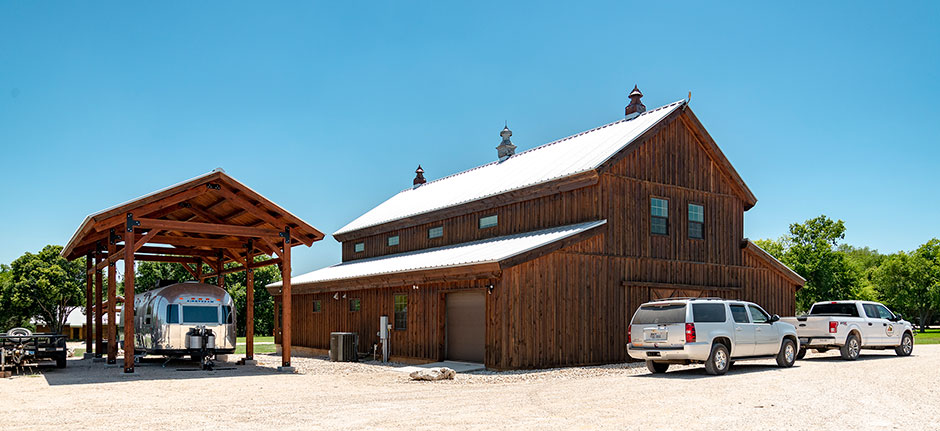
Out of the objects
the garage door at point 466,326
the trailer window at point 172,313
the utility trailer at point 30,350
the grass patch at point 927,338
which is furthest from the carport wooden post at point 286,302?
the grass patch at point 927,338

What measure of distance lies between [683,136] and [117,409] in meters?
18.4

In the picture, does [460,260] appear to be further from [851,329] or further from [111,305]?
[851,329]

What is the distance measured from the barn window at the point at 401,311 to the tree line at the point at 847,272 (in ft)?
145

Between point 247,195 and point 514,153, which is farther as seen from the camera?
point 514,153

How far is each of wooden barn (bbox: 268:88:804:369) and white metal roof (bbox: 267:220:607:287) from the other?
0.11 m

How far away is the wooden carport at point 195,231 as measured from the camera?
1845 cm

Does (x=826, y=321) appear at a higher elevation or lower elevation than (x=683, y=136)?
lower

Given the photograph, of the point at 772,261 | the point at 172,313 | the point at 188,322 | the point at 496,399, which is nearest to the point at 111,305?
the point at 172,313

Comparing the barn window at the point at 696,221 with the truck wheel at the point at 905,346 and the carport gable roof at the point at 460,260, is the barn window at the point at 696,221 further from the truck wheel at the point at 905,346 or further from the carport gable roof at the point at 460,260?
the truck wheel at the point at 905,346

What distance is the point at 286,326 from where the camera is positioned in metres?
20.2

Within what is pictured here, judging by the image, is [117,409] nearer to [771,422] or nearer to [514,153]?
[771,422]

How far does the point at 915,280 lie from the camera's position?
67.6 metres

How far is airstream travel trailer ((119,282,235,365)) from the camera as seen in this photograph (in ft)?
67.9

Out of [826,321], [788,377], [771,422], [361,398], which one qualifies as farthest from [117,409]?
[826,321]
